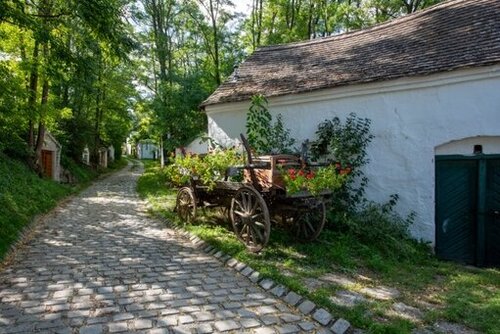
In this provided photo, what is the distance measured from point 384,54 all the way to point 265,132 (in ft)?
11.7

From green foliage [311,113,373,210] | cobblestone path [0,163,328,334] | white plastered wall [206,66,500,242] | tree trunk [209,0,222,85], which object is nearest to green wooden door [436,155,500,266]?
white plastered wall [206,66,500,242]

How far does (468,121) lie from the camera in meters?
7.82

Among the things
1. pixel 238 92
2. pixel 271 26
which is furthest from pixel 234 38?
pixel 238 92

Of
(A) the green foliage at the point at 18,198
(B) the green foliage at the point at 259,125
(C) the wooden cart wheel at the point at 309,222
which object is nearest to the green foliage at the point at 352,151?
(C) the wooden cart wheel at the point at 309,222

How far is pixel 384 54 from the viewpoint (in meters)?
9.91

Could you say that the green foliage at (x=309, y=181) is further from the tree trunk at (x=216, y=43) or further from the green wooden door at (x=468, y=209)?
the tree trunk at (x=216, y=43)

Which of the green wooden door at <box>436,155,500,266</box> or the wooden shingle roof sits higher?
the wooden shingle roof

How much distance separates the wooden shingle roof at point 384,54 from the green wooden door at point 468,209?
2026mm

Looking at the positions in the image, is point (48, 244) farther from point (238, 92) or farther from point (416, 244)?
point (416, 244)

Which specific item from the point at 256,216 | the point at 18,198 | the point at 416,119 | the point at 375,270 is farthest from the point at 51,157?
the point at 375,270

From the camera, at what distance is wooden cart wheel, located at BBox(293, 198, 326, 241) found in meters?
7.07

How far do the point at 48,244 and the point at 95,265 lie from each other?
220 cm

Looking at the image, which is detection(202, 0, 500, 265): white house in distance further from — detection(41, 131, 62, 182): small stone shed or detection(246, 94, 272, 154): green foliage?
detection(41, 131, 62, 182): small stone shed

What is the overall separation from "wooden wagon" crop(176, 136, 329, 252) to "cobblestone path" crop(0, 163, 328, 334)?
0.83 meters
